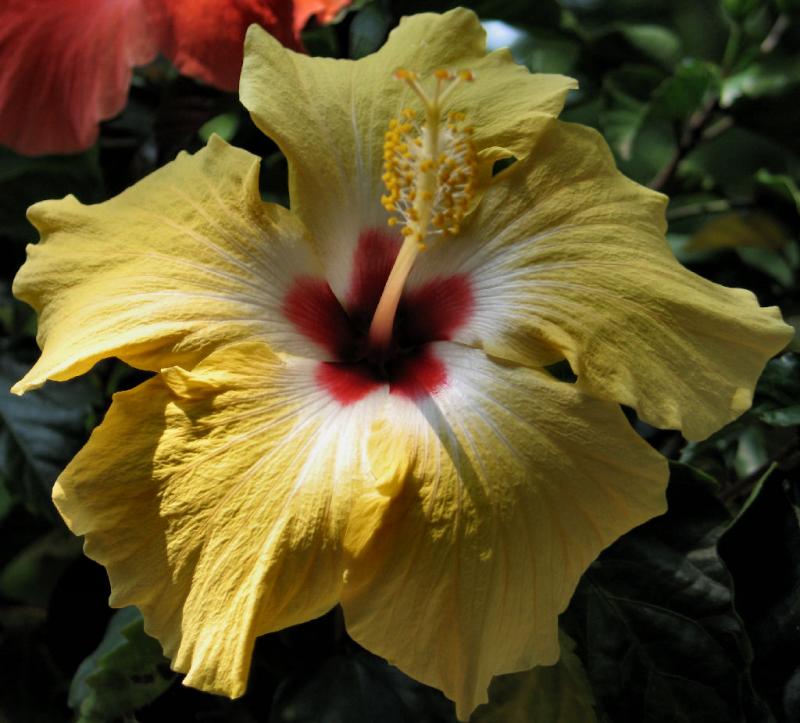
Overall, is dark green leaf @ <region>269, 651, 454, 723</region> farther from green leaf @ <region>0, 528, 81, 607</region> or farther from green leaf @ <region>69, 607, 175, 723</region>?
green leaf @ <region>0, 528, 81, 607</region>

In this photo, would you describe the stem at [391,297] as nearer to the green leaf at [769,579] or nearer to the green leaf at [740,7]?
the green leaf at [769,579]

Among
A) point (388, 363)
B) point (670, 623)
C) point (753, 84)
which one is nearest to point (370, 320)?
point (388, 363)

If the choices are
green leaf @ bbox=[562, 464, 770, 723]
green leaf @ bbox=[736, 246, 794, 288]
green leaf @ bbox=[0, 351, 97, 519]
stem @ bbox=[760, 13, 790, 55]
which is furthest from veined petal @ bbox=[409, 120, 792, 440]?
stem @ bbox=[760, 13, 790, 55]

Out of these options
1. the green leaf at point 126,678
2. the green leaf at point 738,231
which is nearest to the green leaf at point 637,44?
the green leaf at point 738,231

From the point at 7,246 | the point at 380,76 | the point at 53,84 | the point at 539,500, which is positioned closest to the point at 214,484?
the point at 539,500

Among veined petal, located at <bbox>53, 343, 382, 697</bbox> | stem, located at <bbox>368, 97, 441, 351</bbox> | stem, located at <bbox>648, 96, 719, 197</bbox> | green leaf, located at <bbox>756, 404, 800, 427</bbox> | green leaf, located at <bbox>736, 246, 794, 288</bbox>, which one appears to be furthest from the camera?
green leaf, located at <bbox>736, 246, 794, 288</bbox>

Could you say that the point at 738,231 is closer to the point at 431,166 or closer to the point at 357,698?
the point at 431,166
